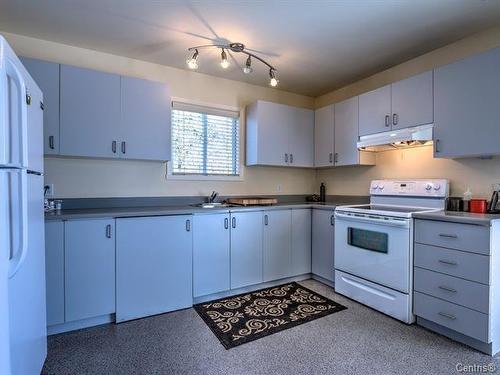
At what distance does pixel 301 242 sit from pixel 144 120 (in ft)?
7.34

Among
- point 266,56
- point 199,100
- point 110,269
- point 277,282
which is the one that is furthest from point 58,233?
point 266,56

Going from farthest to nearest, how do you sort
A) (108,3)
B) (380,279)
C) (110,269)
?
(380,279)
(110,269)
(108,3)

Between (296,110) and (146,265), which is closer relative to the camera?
(146,265)

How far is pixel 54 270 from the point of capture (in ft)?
6.91

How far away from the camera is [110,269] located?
229cm

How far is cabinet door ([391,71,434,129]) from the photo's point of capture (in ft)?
8.13

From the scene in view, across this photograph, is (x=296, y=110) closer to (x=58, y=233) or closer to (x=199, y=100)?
(x=199, y=100)

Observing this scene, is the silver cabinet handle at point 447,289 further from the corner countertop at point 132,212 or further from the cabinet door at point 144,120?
the cabinet door at point 144,120

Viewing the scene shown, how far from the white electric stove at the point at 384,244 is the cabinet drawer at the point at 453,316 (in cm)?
10

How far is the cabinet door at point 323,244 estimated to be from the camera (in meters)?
3.14

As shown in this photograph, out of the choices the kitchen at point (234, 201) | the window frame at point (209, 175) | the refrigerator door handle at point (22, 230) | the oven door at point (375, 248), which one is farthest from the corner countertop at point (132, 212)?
the refrigerator door handle at point (22, 230)

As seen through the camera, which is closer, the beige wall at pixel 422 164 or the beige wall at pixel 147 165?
the beige wall at pixel 422 164

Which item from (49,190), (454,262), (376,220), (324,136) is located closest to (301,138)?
(324,136)

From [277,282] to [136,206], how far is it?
71.6 inches
